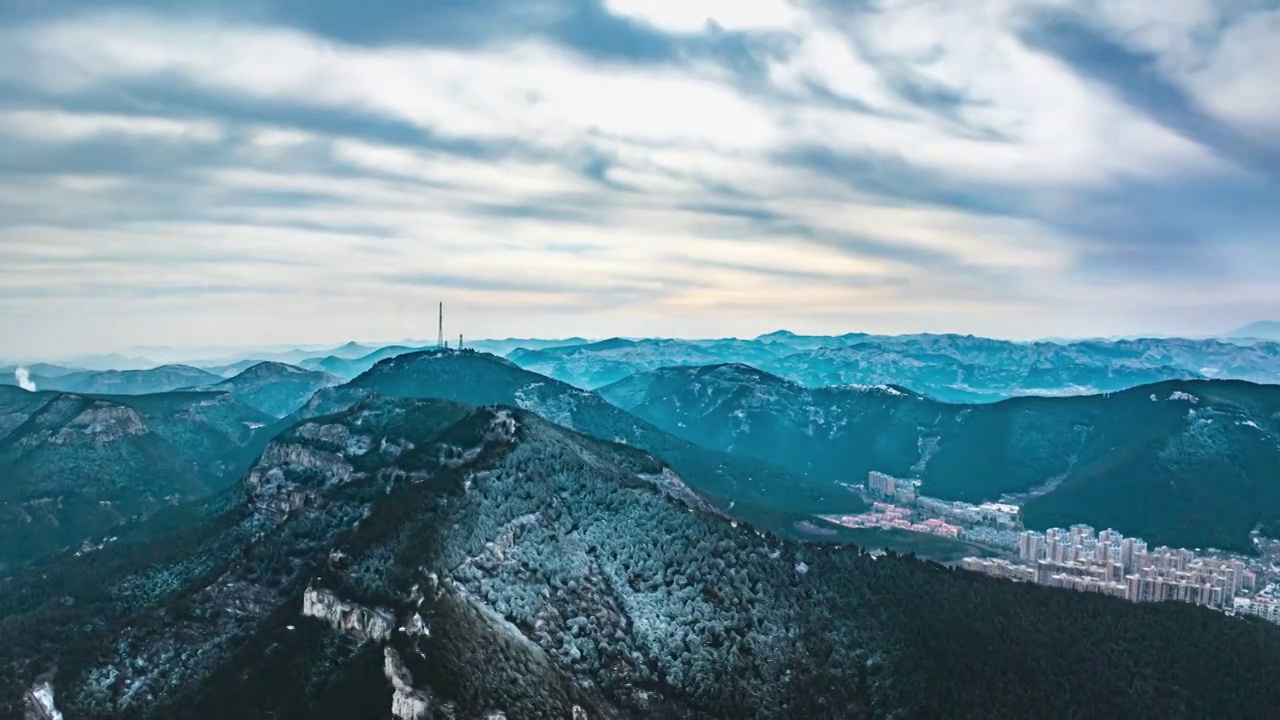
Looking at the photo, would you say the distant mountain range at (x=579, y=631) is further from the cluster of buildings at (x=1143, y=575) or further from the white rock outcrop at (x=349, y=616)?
the cluster of buildings at (x=1143, y=575)

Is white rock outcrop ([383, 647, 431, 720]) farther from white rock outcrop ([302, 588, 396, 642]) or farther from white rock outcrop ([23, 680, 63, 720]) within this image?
white rock outcrop ([23, 680, 63, 720])

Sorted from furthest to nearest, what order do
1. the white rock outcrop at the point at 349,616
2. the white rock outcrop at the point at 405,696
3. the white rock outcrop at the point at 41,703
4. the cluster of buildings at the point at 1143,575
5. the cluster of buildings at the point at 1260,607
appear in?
the cluster of buildings at the point at 1143,575, the cluster of buildings at the point at 1260,607, the white rock outcrop at the point at 41,703, the white rock outcrop at the point at 349,616, the white rock outcrop at the point at 405,696

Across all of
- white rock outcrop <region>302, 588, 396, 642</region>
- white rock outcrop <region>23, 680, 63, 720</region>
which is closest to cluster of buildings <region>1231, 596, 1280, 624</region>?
white rock outcrop <region>302, 588, 396, 642</region>

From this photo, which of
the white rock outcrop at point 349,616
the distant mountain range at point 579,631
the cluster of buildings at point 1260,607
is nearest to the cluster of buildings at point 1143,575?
the cluster of buildings at point 1260,607

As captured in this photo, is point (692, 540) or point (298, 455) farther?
point (298, 455)

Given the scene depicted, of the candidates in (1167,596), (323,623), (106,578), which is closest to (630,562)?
(323,623)

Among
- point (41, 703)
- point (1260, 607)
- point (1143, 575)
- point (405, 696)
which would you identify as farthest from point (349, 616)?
point (1260, 607)

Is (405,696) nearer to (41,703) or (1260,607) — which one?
(41,703)

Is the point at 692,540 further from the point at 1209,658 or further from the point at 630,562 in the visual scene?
the point at 1209,658
